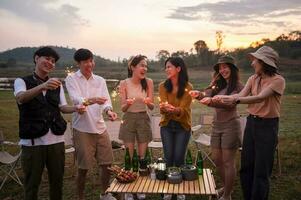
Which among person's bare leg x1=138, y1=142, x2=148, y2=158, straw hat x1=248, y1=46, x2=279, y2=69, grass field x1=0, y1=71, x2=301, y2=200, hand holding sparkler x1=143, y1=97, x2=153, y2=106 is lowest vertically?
grass field x1=0, y1=71, x2=301, y2=200

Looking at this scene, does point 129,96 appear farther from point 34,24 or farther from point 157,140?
point 34,24

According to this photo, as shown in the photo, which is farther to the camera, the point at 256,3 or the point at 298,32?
the point at 298,32

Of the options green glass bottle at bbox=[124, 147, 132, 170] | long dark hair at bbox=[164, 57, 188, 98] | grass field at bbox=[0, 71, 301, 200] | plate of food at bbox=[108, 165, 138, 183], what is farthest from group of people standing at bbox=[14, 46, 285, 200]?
grass field at bbox=[0, 71, 301, 200]

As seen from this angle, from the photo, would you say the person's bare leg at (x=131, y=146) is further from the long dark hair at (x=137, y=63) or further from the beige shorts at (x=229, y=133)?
the beige shorts at (x=229, y=133)

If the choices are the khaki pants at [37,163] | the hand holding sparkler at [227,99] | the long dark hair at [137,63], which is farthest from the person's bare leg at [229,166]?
the khaki pants at [37,163]

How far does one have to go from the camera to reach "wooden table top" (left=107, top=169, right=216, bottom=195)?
3.95 meters

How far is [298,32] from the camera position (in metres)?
17.1

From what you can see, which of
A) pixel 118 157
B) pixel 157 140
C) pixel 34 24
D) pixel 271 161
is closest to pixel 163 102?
pixel 271 161

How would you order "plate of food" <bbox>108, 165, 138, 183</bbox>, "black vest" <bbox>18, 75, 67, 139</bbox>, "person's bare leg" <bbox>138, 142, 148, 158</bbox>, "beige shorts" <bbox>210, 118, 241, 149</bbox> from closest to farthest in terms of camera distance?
1. "black vest" <bbox>18, 75, 67, 139</bbox>
2. "plate of food" <bbox>108, 165, 138, 183</bbox>
3. "beige shorts" <bbox>210, 118, 241, 149</bbox>
4. "person's bare leg" <bbox>138, 142, 148, 158</bbox>

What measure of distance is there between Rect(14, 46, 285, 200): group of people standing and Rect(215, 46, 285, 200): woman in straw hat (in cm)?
1

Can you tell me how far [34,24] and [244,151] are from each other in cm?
935

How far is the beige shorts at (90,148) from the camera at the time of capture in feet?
15.4

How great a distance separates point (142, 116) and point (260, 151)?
1.77m

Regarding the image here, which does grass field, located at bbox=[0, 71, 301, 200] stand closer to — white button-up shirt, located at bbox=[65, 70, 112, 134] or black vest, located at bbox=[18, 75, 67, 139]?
white button-up shirt, located at bbox=[65, 70, 112, 134]
